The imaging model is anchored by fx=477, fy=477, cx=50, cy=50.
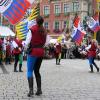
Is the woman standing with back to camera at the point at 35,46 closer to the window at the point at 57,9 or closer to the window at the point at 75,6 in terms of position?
the window at the point at 75,6

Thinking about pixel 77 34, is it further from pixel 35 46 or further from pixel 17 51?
pixel 35 46

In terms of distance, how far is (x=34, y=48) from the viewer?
34.3 ft

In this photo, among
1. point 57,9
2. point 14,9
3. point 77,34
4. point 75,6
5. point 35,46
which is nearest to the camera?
point 35,46

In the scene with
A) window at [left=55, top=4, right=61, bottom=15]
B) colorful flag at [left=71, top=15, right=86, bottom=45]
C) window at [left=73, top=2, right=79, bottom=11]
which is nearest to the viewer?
colorful flag at [left=71, top=15, right=86, bottom=45]

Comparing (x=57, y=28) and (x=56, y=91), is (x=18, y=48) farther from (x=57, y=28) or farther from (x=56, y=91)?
(x=57, y=28)

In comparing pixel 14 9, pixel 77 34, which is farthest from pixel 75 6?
pixel 14 9

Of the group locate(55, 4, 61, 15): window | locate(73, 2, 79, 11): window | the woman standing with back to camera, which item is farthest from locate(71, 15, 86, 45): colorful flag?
locate(55, 4, 61, 15): window

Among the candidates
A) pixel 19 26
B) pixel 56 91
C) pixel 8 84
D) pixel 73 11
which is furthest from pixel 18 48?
pixel 73 11

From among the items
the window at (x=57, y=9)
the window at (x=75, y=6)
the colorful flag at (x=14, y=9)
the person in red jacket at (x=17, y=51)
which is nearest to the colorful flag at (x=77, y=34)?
the person in red jacket at (x=17, y=51)

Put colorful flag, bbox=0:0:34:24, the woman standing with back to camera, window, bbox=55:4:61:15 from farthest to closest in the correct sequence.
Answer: window, bbox=55:4:61:15
colorful flag, bbox=0:0:34:24
the woman standing with back to camera

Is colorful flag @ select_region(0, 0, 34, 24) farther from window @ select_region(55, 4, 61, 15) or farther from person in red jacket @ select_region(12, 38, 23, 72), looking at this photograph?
window @ select_region(55, 4, 61, 15)

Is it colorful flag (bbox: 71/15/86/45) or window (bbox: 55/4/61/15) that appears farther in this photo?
window (bbox: 55/4/61/15)

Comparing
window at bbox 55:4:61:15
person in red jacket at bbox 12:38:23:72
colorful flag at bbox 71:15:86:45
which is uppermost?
window at bbox 55:4:61:15

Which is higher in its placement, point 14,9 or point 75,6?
point 75,6
